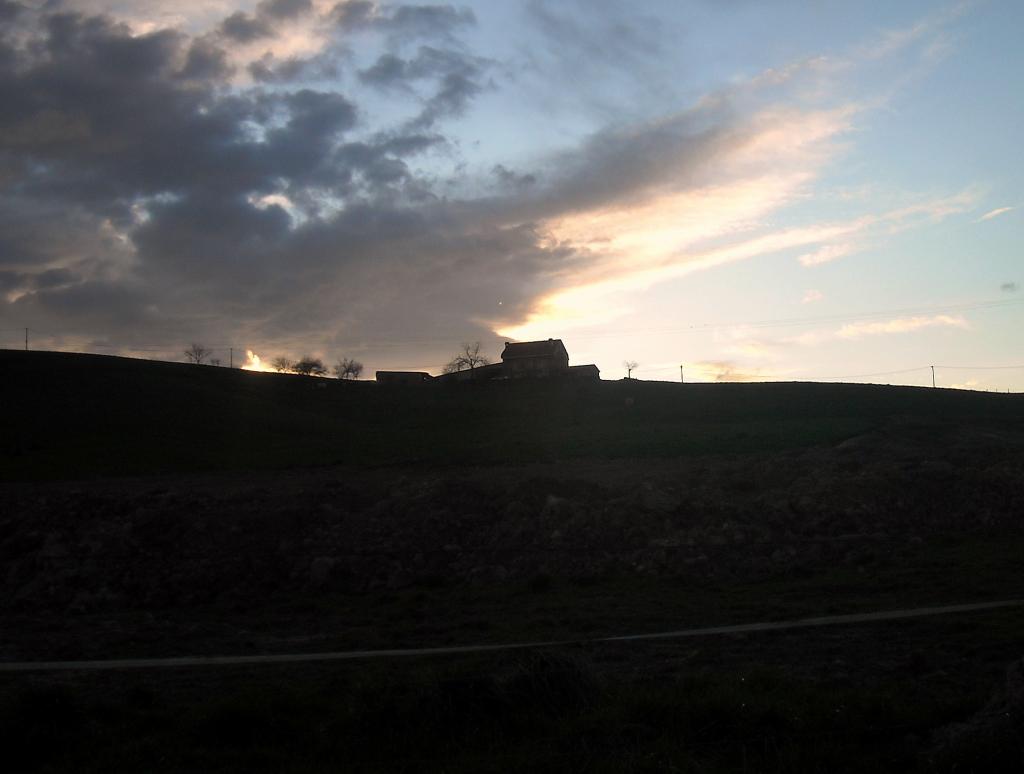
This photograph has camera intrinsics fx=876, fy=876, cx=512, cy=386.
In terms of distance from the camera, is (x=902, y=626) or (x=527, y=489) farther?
(x=527, y=489)

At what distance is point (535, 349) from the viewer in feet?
298

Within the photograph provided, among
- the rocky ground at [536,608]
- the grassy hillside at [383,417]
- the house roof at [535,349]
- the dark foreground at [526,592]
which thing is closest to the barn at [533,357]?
the house roof at [535,349]

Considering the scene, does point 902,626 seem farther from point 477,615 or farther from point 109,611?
point 109,611

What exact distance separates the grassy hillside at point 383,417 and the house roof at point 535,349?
64.9 feet

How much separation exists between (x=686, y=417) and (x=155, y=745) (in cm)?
4353

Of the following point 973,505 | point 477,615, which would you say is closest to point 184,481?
point 477,615

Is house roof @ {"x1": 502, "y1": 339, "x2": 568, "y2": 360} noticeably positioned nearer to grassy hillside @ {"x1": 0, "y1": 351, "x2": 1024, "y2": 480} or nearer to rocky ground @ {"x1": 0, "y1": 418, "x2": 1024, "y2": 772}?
grassy hillside @ {"x1": 0, "y1": 351, "x2": 1024, "y2": 480}

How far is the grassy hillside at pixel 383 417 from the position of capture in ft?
119

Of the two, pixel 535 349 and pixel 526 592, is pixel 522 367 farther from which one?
pixel 526 592

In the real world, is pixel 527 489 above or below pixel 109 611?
above

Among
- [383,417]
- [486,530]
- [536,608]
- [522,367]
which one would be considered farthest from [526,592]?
[522,367]

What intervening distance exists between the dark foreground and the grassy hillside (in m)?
0.51

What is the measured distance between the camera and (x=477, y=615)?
1700 cm

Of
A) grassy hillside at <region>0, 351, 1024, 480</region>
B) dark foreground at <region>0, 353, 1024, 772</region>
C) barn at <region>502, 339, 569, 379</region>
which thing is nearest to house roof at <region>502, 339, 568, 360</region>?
barn at <region>502, 339, 569, 379</region>
